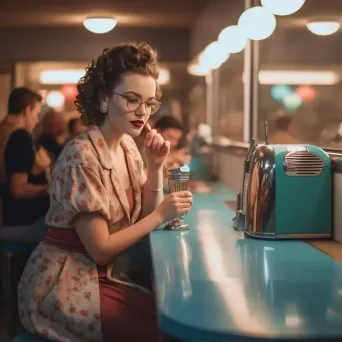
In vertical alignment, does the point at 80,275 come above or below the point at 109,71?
below

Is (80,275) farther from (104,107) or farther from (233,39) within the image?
(233,39)

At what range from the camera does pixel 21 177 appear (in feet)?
9.88

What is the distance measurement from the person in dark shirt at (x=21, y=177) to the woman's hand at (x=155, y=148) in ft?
4.27

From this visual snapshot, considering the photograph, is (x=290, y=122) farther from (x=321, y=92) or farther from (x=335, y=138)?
(x=335, y=138)

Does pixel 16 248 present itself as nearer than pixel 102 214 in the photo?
No

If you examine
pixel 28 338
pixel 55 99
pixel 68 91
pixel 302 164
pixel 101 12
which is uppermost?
pixel 101 12

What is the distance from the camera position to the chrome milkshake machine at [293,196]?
1758mm

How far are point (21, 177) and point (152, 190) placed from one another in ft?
4.31

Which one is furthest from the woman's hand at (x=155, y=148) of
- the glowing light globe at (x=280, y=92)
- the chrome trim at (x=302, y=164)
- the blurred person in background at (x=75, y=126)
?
the blurred person in background at (x=75, y=126)

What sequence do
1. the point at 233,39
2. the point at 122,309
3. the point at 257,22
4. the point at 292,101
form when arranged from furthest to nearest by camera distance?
the point at 292,101 → the point at 233,39 → the point at 257,22 → the point at 122,309

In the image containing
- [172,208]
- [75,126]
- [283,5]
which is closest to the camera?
[172,208]

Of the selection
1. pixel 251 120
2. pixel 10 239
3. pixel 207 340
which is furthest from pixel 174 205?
pixel 251 120

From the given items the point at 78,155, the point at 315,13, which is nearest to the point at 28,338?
the point at 78,155

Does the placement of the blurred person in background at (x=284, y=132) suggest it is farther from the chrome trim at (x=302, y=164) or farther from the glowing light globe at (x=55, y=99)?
the glowing light globe at (x=55, y=99)
